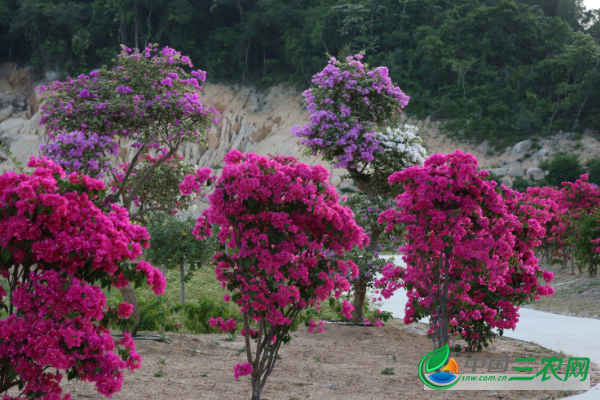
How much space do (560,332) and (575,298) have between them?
154 inches

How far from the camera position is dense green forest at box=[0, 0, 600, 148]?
3578 centimetres

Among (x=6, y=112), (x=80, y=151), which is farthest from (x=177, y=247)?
(x=6, y=112)

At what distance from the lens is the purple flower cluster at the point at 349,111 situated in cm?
974

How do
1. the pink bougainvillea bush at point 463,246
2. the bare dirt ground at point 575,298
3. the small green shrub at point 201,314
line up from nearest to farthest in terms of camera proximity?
1. the pink bougainvillea bush at point 463,246
2. the small green shrub at point 201,314
3. the bare dirt ground at point 575,298

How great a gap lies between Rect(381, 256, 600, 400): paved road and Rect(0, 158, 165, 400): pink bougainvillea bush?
5.73m

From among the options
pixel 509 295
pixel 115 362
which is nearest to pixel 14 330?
pixel 115 362

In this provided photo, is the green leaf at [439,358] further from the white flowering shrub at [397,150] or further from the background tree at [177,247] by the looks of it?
the background tree at [177,247]

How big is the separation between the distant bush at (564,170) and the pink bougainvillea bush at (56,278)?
30.7 m

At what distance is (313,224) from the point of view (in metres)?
4.51

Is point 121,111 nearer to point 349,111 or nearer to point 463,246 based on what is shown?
point 349,111

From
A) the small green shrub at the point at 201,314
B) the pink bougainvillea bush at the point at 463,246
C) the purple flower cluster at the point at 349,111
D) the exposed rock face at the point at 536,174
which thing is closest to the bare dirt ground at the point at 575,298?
the pink bougainvillea bush at the point at 463,246

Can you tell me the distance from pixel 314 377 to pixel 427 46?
34.9 meters

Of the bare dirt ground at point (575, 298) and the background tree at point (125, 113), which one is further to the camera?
the bare dirt ground at point (575, 298)

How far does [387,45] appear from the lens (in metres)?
40.3
